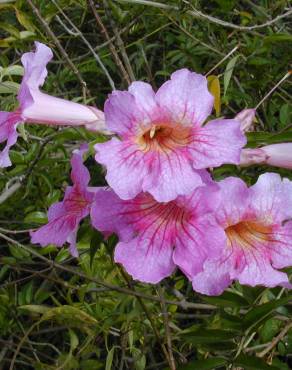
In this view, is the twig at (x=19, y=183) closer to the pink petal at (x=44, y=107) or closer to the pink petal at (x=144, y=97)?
the pink petal at (x=44, y=107)

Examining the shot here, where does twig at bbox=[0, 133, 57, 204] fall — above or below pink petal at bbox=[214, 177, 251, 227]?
below

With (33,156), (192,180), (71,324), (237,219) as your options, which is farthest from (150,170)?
(71,324)

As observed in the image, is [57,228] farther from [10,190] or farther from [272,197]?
[10,190]

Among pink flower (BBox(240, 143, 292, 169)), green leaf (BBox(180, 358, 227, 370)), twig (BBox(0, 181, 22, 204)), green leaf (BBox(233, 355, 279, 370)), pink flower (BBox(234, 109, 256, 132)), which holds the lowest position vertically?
green leaf (BBox(180, 358, 227, 370))

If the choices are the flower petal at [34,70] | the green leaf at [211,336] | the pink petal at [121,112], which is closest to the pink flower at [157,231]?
the pink petal at [121,112]

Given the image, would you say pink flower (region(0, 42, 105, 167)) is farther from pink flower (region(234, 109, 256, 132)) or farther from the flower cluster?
pink flower (region(234, 109, 256, 132))

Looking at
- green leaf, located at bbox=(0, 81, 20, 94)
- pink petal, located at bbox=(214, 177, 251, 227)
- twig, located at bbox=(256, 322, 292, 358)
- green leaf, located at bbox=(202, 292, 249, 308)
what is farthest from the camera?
green leaf, located at bbox=(0, 81, 20, 94)

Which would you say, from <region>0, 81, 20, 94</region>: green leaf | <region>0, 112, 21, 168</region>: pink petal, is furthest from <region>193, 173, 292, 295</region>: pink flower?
<region>0, 81, 20, 94</region>: green leaf

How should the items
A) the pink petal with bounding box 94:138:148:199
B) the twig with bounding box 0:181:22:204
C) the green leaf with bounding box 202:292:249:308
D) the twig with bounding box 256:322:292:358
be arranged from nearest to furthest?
the pink petal with bounding box 94:138:148:199, the green leaf with bounding box 202:292:249:308, the twig with bounding box 256:322:292:358, the twig with bounding box 0:181:22:204

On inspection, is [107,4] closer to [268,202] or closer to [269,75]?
[269,75]
